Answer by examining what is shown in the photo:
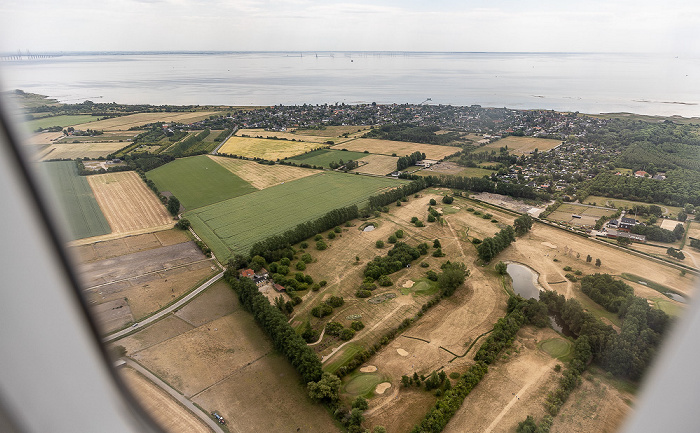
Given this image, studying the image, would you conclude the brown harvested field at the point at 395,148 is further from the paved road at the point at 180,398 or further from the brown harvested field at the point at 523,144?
the paved road at the point at 180,398

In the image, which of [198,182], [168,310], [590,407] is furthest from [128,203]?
[590,407]

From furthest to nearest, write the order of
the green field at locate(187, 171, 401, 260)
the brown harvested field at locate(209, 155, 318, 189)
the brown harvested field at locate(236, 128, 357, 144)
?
the brown harvested field at locate(236, 128, 357, 144), the brown harvested field at locate(209, 155, 318, 189), the green field at locate(187, 171, 401, 260)

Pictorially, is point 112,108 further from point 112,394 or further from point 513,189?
point 112,394

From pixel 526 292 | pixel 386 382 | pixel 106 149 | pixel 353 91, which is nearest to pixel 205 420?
pixel 386 382

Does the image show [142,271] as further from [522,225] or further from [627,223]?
[627,223]

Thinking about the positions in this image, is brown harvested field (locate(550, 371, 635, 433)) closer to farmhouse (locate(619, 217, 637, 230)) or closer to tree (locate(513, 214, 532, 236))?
tree (locate(513, 214, 532, 236))

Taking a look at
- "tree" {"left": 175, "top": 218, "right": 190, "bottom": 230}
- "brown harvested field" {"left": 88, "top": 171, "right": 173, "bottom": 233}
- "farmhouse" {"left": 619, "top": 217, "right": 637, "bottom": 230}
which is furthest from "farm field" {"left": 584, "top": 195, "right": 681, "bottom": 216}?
"brown harvested field" {"left": 88, "top": 171, "right": 173, "bottom": 233}
